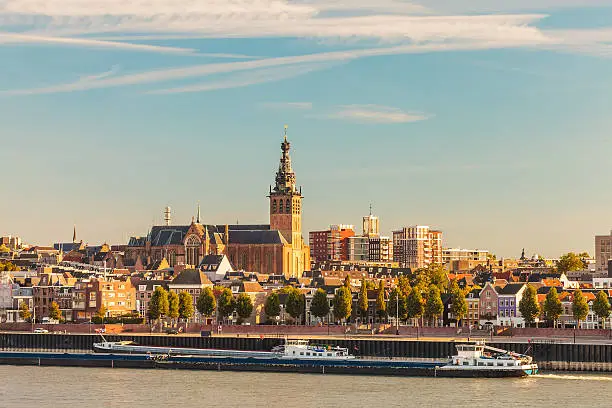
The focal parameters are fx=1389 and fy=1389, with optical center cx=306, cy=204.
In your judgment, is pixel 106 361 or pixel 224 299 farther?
pixel 224 299

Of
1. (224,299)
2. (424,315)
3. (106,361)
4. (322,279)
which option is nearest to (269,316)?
(224,299)

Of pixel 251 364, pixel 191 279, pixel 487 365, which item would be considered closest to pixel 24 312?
pixel 191 279

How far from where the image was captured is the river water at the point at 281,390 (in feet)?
278

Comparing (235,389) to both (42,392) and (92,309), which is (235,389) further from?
(92,309)

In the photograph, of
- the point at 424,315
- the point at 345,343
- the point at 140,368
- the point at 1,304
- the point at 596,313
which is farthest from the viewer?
the point at 1,304

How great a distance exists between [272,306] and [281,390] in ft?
215

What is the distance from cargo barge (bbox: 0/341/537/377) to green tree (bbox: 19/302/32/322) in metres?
41.8

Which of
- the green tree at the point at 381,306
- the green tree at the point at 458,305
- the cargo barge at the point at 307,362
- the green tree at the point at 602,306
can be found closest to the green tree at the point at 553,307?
the green tree at the point at 602,306

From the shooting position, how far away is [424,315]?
510 ft

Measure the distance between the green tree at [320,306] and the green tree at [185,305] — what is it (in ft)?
45.2

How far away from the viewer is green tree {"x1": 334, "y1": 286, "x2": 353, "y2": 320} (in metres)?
153

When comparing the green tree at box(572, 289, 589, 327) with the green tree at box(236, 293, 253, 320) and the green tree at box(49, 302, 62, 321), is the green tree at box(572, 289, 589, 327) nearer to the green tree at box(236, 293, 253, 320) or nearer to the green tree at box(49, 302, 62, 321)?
the green tree at box(236, 293, 253, 320)

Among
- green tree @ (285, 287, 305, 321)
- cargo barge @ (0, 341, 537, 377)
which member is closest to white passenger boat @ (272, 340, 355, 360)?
cargo barge @ (0, 341, 537, 377)

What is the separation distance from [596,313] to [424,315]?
20.0 metres
